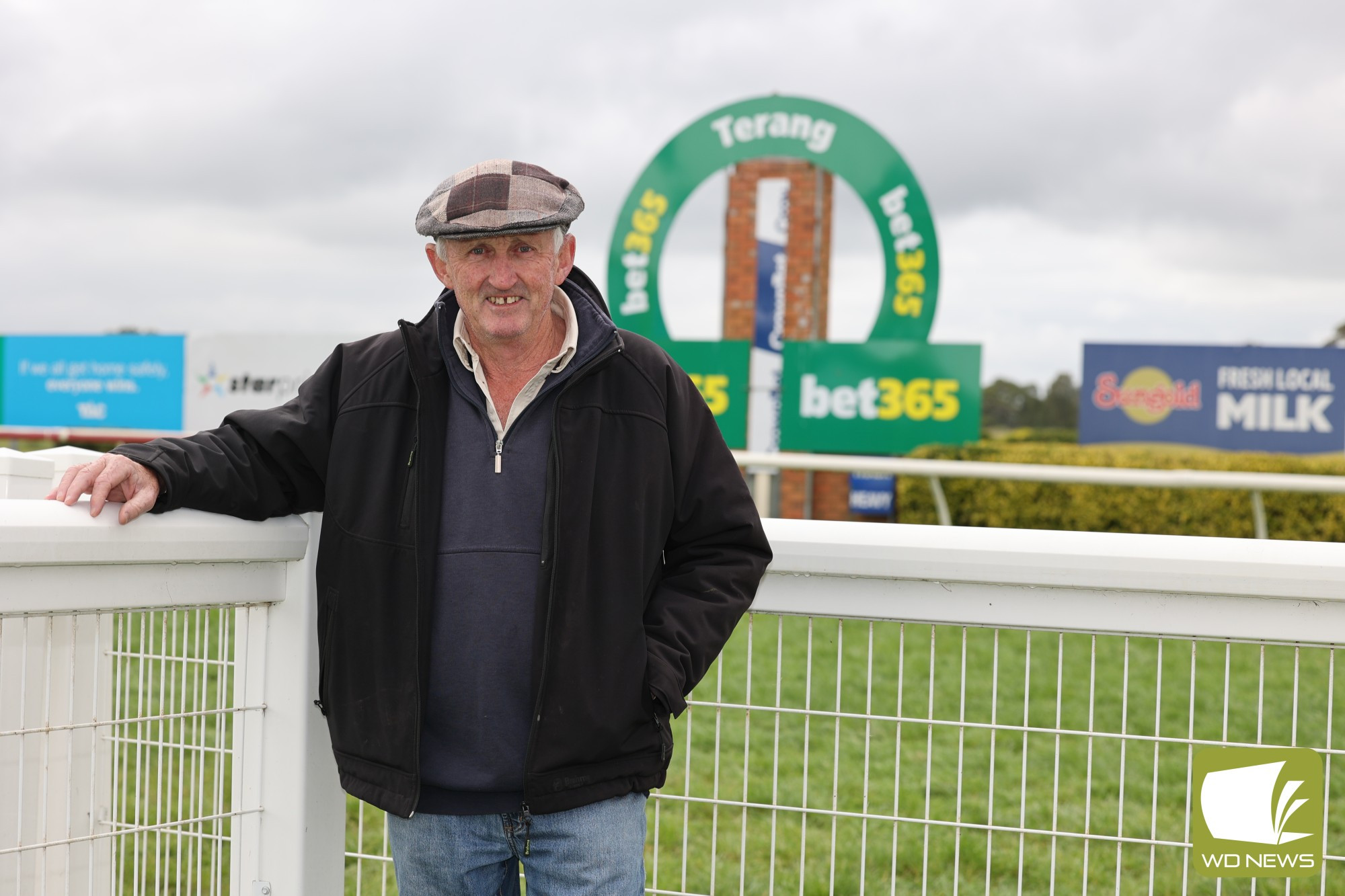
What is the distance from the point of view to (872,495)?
38.8ft

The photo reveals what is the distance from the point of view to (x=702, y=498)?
1.96 m

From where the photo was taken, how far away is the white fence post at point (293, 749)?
6.61 feet

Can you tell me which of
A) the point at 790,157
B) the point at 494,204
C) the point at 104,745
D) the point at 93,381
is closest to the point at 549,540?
the point at 494,204

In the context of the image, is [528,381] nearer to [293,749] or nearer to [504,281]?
[504,281]

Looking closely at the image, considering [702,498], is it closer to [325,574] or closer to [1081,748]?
[325,574]

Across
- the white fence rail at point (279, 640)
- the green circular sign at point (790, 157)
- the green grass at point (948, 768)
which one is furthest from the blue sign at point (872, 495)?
the white fence rail at point (279, 640)

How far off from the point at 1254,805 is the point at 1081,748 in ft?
11.2

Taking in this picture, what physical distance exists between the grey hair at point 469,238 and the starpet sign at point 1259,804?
1.30 m

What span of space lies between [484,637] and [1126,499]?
10052 millimetres

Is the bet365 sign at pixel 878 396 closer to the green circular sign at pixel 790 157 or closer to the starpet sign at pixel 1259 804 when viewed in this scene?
the green circular sign at pixel 790 157

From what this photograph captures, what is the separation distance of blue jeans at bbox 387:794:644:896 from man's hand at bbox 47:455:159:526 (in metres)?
0.62

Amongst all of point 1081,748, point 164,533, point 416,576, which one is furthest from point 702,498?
point 1081,748

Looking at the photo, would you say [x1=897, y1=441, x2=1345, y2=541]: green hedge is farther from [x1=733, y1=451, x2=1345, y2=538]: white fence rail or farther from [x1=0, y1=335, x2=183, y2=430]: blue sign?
[x1=0, y1=335, x2=183, y2=430]: blue sign

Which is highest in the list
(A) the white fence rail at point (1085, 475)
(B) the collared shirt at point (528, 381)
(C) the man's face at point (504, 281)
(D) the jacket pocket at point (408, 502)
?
(C) the man's face at point (504, 281)
